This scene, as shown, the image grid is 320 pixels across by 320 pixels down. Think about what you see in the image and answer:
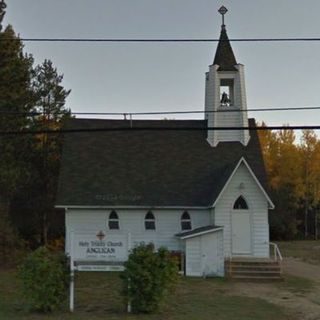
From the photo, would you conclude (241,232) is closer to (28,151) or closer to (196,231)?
(196,231)

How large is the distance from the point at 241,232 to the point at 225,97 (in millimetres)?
8339

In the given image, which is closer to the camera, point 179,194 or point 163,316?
point 163,316

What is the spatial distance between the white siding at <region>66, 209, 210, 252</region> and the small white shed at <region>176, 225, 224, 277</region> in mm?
2077

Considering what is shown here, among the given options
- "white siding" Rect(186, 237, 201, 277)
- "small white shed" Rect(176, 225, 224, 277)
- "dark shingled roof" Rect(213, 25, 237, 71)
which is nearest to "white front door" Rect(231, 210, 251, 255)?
"small white shed" Rect(176, 225, 224, 277)

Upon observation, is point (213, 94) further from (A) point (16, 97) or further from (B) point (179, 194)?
(A) point (16, 97)

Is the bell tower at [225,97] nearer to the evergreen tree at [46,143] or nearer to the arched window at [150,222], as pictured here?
the arched window at [150,222]

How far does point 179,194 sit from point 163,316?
14.1m

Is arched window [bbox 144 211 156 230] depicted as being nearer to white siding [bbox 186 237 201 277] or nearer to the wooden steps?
white siding [bbox 186 237 201 277]

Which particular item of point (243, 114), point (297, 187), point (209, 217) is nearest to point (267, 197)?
point (209, 217)

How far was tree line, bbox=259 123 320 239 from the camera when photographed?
198 feet

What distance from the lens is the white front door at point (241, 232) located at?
88.7 ft

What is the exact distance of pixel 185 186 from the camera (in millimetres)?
28844

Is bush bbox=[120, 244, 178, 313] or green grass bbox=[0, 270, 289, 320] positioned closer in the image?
green grass bbox=[0, 270, 289, 320]

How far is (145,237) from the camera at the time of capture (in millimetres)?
27875
